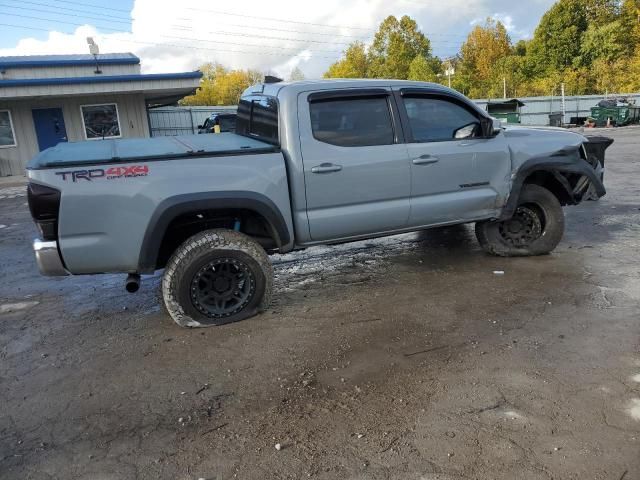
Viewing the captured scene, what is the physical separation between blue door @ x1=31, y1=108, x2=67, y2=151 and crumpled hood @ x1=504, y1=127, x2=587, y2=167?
18.3 m

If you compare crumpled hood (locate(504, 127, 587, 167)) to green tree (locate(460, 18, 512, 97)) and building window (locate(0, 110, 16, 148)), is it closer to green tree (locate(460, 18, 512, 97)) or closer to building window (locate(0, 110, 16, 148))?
building window (locate(0, 110, 16, 148))

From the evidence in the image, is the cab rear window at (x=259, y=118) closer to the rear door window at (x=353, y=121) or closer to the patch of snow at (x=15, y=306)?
the rear door window at (x=353, y=121)

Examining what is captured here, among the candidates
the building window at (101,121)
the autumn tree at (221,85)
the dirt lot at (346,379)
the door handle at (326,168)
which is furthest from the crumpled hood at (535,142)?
the autumn tree at (221,85)

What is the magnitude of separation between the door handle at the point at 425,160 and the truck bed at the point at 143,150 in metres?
1.37

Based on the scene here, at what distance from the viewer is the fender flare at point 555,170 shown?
5398 mm

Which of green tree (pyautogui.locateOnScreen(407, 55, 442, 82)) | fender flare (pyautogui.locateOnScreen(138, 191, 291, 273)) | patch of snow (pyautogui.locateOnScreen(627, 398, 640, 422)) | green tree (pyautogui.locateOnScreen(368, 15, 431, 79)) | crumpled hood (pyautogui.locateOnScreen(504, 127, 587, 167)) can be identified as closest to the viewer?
patch of snow (pyautogui.locateOnScreen(627, 398, 640, 422))

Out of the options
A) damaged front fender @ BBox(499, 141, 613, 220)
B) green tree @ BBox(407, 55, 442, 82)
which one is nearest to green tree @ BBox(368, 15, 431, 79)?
green tree @ BBox(407, 55, 442, 82)

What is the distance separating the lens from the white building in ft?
58.9

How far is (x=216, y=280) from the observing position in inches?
169

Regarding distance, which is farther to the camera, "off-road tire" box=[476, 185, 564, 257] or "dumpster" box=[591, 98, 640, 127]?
"dumpster" box=[591, 98, 640, 127]

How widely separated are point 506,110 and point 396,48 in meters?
31.1

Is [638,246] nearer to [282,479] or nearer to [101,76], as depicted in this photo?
[282,479]

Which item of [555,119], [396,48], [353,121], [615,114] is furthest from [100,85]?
[396,48]

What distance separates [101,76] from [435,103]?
16.7 metres
